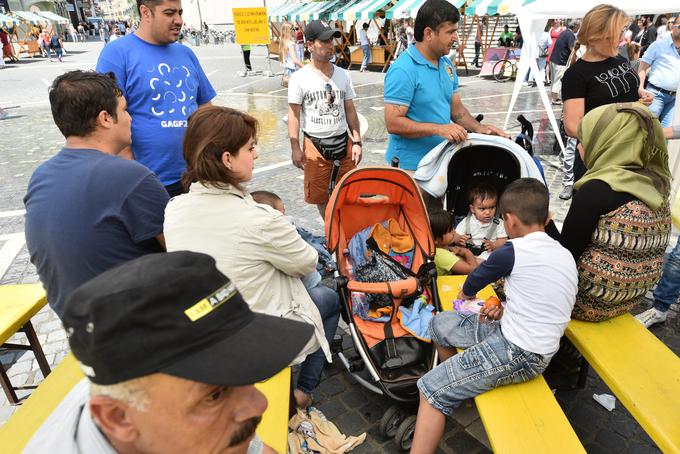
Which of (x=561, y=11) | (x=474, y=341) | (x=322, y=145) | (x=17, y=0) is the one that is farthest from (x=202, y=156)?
(x=17, y=0)

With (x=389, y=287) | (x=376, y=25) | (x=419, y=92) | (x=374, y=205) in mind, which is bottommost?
(x=389, y=287)

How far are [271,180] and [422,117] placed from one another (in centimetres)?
371

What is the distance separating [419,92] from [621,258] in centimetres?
193

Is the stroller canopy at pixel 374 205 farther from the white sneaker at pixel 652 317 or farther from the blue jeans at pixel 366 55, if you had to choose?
the blue jeans at pixel 366 55

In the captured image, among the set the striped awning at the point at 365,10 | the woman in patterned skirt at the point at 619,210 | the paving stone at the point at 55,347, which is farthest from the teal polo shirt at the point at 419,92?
the striped awning at the point at 365,10

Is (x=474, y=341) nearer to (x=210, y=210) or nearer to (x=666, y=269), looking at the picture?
(x=210, y=210)

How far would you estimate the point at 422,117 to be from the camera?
3611 mm

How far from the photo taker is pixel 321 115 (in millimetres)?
4340

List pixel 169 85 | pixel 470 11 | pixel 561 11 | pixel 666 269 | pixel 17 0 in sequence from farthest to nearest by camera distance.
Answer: pixel 17 0 → pixel 470 11 → pixel 561 11 → pixel 666 269 → pixel 169 85

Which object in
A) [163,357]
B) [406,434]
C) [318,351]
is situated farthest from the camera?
[318,351]

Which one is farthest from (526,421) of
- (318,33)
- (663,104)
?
(663,104)

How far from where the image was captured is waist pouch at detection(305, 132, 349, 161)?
441cm

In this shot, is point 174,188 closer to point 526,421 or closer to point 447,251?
point 447,251

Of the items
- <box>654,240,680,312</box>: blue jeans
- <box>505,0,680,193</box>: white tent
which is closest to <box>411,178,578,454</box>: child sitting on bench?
<box>654,240,680,312</box>: blue jeans
